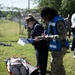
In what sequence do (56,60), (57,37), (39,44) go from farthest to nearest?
1. (39,44)
2. (56,60)
3. (57,37)

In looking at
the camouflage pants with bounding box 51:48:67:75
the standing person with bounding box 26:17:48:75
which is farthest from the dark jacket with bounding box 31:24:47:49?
the camouflage pants with bounding box 51:48:67:75

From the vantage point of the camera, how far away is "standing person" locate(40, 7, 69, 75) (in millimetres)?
4859

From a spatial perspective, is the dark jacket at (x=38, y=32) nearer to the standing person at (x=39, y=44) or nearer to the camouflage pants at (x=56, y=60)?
the standing person at (x=39, y=44)

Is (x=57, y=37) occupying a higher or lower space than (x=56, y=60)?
higher

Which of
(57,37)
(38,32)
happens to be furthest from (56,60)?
(38,32)

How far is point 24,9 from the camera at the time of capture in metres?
19.5

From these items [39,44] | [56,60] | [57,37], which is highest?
[57,37]

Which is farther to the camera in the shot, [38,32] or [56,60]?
[38,32]

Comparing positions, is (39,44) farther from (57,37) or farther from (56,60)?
(57,37)

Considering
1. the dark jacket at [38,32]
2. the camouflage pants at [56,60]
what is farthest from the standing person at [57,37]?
the dark jacket at [38,32]

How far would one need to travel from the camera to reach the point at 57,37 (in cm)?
477

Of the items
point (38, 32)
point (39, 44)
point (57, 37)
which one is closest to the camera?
point (57, 37)

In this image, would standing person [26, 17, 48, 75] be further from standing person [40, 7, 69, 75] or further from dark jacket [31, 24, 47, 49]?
standing person [40, 7, 69, 75]

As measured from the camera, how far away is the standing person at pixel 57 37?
486cm
